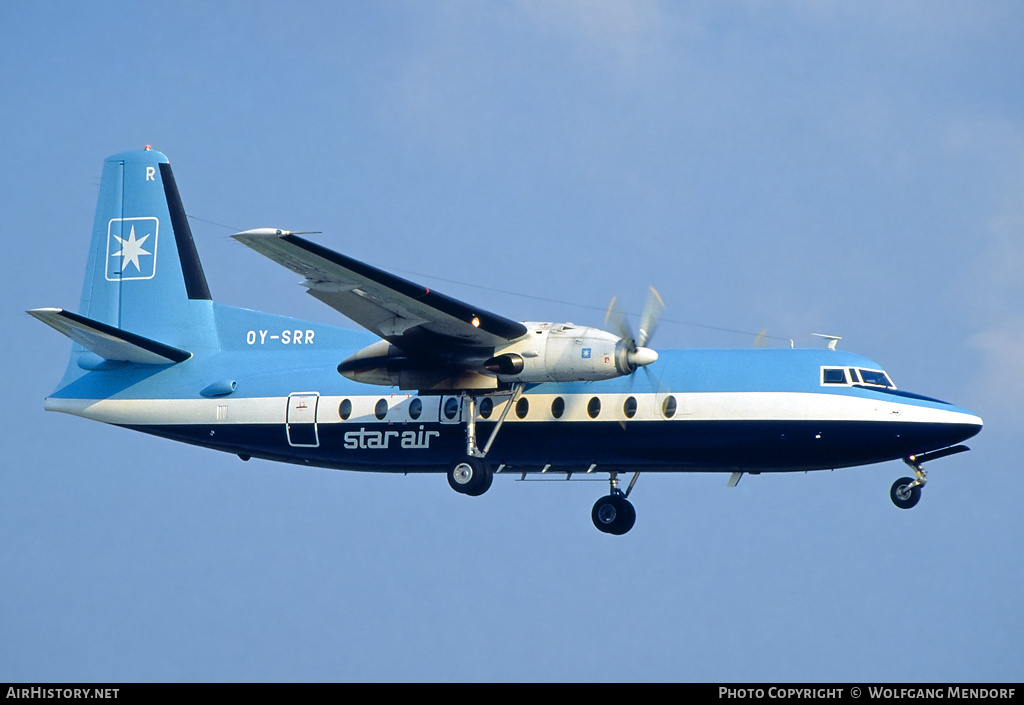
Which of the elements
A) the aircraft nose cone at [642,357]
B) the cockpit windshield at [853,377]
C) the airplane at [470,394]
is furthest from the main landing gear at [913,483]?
the aircraft nose cone at [642,357]

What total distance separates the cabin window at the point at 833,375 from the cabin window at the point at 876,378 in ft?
0.96

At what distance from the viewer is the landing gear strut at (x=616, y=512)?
23000 mm

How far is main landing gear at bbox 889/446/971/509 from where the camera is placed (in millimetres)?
20188

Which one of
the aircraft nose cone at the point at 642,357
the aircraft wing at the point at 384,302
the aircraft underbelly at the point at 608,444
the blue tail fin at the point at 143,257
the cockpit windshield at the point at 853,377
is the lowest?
the aircraft underbelly at the point at 608,444

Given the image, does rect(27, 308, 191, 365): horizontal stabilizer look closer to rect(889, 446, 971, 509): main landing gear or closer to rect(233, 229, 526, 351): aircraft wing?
rect(233, 229, 526, 351): aircraft wing

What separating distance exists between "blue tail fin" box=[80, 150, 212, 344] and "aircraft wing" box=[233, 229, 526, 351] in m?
5.53

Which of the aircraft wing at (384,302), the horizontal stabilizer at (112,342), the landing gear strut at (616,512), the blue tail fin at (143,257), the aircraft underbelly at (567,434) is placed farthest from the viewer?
the blue tail fin at (143,257)

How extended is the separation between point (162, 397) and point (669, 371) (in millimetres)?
9034

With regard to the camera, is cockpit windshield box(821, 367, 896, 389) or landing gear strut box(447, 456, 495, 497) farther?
landing gear strut box(447, 456, 495, 497)

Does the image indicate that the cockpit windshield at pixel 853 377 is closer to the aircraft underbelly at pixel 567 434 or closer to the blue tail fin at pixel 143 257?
the aircraft underbelly at pixel 567 434

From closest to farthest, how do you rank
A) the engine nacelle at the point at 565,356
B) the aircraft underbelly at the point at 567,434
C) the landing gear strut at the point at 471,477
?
the aircraft underbelly at the point at 567,434, the engine nacelle at the point at 565,356, the landing gear strut at the point at 471,477

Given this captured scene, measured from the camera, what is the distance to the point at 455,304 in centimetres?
1981

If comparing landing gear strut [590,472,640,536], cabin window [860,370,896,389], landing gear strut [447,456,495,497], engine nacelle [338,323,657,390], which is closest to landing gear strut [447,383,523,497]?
landing gear strut [447,456,495,497]
